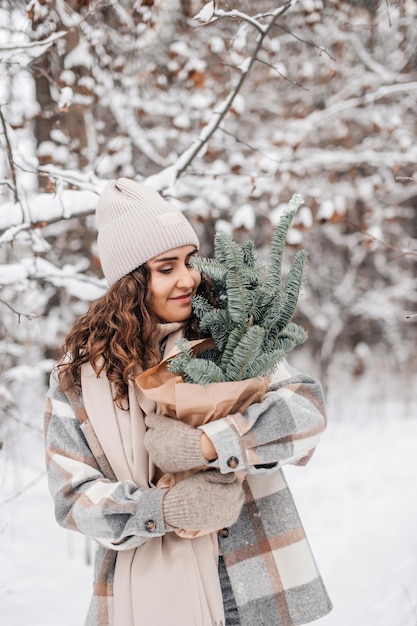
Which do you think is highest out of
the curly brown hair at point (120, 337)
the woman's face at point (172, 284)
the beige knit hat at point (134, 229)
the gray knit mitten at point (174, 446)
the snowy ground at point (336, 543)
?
the beige knit hat at point (134, 229)

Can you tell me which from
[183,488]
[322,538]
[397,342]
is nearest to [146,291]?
[183,488]

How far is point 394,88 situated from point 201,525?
3.67 metres

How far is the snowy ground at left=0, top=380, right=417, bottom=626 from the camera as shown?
112 inches

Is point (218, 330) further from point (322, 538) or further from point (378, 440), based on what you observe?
point (378, 440)

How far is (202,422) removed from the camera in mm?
1464

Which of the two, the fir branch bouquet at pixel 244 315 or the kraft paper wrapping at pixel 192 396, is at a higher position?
the fir branch bouquet at pixel 244 315

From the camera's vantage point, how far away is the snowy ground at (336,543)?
2848 millimetres

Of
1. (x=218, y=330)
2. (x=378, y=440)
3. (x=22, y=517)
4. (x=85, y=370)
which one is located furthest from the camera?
(x=378, y=440)

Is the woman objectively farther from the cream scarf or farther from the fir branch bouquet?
the fir branch bouquet

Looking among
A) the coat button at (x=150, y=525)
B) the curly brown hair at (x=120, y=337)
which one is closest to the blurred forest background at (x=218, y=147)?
the curly brown hair at (x=120, y=337)

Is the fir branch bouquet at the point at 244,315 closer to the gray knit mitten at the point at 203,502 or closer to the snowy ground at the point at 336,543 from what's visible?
the gray knit mitten at the point at 203,502

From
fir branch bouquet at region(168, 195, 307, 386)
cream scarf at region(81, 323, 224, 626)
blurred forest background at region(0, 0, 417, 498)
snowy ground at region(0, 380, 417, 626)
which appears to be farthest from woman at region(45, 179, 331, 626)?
snowy ground at region(0, 380, 417, 626)

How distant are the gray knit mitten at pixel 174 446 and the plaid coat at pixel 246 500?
0.05m

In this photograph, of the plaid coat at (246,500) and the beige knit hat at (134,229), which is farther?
the beige knit hat at (134,229)
